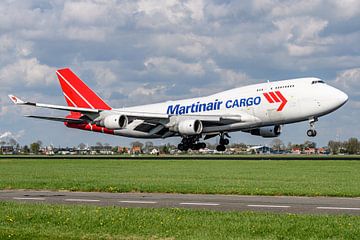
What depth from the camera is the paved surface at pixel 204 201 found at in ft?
56.3

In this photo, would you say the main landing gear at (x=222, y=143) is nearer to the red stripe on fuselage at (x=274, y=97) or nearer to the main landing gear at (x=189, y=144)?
the main landing gear at (x=189, y=144)

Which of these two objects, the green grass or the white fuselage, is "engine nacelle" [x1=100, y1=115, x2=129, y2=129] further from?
the green grass

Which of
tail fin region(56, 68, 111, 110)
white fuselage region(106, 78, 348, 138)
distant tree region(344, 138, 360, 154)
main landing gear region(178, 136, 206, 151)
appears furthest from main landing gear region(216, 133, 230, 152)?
distant tree region(344, 138, 360, 154)

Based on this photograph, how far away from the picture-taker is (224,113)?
64.8 meters

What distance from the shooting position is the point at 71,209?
1672cm

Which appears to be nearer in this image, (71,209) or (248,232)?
(248,232)

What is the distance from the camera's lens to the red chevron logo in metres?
60.1

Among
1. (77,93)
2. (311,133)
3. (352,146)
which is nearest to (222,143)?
(311,133)

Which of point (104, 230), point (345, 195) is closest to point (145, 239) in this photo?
point (104, 230)

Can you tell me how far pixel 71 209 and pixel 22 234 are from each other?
3.95 m

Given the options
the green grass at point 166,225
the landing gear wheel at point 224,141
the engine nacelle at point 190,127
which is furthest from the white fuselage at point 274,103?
the green grass at point 166,225

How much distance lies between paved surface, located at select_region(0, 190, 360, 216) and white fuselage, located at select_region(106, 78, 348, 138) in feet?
128

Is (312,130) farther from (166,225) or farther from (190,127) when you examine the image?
(166,225)

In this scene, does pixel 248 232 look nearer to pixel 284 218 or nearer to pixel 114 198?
pixel 284 218
